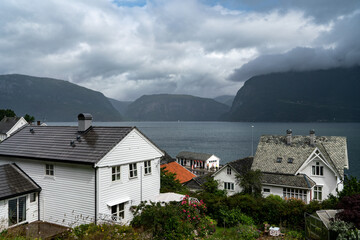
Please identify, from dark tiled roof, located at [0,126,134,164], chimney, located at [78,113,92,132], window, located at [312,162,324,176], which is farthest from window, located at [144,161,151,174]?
window, located at [312,162,324,176]

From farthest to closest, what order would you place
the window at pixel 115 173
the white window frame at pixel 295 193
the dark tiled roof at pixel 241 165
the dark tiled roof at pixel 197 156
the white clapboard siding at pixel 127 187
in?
the dark tiled roof at pixel 197 156 → the dark tiled roof at pixel 241 165 → the white window frame at pixel 295 193 → the window at pixel 115 173 → the white clapboard siding at pixel 127 187

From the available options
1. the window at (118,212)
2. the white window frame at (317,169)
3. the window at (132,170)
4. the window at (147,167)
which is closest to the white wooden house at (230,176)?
the white window frame at (317,169)

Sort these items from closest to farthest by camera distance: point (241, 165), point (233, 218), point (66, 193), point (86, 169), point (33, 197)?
1. point (86, 169)
2. point (66, 193)
3. point (33, 197)
4. point (233, 218)
5. point (241, 165)

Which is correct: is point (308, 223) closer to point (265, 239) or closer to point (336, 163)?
point (265, 239)

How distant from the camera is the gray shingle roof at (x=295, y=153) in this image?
36.9 metres

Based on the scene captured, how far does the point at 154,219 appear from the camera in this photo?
1627 cm

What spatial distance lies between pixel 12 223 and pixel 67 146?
6489mm

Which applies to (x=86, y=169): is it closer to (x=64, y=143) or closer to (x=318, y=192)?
(x=64, y=143)

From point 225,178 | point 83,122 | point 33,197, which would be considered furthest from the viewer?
point 225,178

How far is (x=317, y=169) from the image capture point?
36.1 m

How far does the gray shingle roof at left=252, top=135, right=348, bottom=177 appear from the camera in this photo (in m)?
36.9

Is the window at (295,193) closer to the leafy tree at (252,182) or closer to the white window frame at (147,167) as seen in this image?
the leafy tree at (252,182)

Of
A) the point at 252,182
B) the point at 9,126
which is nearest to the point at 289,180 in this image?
the point at 252,182

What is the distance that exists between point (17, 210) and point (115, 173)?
734 cm
